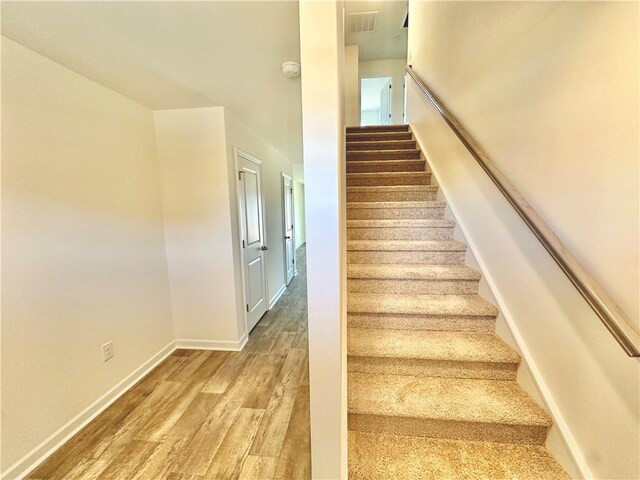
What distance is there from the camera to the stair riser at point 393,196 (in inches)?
94.9

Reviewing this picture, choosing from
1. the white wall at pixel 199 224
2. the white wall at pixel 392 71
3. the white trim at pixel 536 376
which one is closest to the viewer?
the white trim at pixel 536 376

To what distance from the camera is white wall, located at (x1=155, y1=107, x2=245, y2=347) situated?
93.3 inches

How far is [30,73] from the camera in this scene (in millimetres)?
1427

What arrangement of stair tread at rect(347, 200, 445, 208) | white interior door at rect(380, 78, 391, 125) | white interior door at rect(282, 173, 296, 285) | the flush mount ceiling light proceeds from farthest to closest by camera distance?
white interior door at rect(380, 78, 391, 125) → white interior door at rect(282, 173, 296, 285) → stair tread at rect(347, 200, 445, 208) → the flush mount ceiling light

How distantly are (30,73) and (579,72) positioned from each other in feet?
8.77

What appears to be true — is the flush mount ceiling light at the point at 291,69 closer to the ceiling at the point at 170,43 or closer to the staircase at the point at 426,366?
the ceiling at the point at 170,43

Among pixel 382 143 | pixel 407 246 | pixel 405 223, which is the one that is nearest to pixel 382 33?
pixel 382 143

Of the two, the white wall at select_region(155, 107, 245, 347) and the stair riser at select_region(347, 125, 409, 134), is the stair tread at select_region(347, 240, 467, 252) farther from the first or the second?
the stair riser at select_region(347, 125, 409, 134)

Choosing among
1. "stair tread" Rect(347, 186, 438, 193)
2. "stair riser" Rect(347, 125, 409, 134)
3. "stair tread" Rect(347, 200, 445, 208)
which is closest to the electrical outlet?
"stair tread" Rect(347, 200, 445, 208)

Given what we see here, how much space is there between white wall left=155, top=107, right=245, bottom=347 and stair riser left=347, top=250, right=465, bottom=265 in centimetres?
126

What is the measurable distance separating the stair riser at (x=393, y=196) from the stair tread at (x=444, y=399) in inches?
60.6

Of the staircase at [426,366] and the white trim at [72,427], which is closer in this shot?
the staircase at [426,366]

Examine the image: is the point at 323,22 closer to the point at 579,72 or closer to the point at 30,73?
the point at 579,72

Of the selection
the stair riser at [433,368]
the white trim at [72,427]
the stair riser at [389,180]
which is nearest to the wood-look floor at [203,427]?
the white trim at [72,427]
